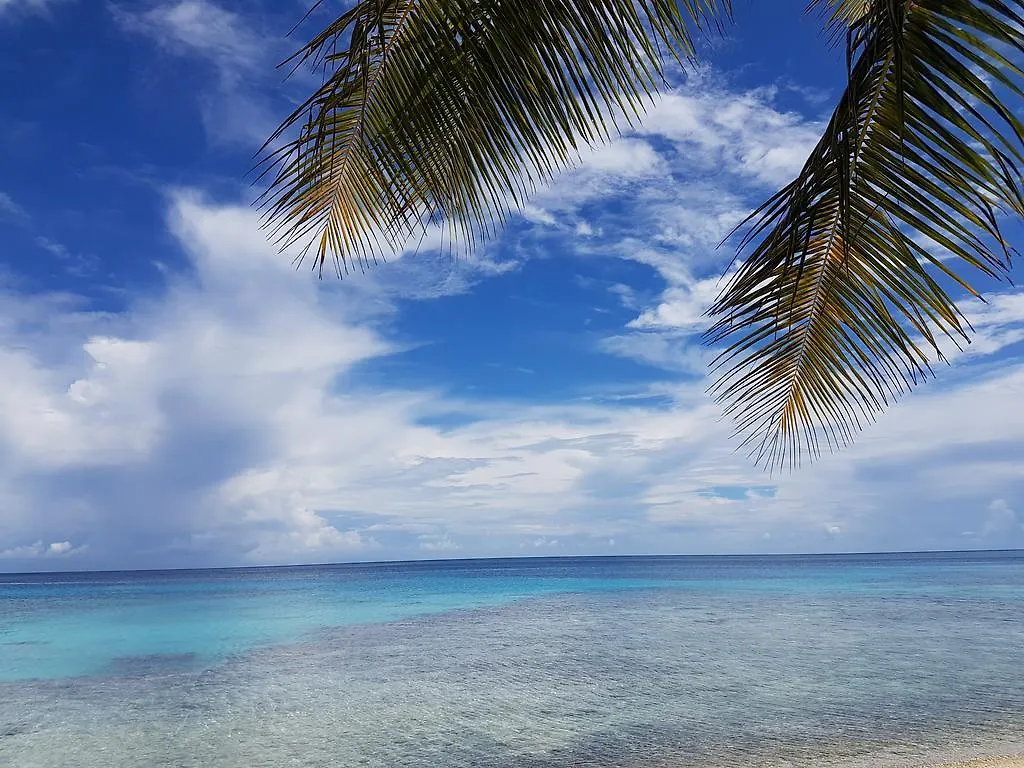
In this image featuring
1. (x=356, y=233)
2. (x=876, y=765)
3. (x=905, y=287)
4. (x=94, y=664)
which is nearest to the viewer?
(x=905, y=287)

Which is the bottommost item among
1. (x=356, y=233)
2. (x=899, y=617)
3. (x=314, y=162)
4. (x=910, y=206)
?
(x=899, y=617)

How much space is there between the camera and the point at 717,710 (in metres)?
10.2

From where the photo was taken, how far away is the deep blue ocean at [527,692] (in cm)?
852

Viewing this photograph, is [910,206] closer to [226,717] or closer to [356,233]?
[356,233]

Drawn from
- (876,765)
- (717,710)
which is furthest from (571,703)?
(876,765)

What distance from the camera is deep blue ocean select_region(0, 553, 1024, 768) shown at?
852cm

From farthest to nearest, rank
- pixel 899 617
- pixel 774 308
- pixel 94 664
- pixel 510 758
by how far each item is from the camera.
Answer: pixel 899 617 → pixel 94 664 → pixel 510 758 → pixel 774 308

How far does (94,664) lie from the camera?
1669 cm

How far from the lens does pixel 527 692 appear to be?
11.9 m

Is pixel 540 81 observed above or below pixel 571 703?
above

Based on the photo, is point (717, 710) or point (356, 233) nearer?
point (356, 233)

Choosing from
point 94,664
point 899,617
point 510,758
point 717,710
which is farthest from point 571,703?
point 899,617

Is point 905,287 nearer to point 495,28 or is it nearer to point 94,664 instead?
point 495,28

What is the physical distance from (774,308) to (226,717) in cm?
1075
